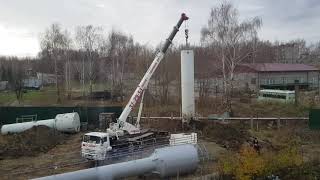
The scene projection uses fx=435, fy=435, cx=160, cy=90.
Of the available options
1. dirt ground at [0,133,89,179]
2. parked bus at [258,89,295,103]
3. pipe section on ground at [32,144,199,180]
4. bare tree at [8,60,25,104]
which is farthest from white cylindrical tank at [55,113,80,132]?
bare tree at [8,60,25,104]

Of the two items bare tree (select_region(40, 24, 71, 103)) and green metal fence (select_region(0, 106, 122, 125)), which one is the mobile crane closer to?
green metal fence (select_region(0, 106, 122, 125))

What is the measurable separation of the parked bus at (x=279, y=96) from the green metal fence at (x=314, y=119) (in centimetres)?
1264

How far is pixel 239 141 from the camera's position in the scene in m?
27.2

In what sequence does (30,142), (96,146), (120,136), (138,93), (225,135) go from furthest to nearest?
(225,135) < (30,142) < (138,93) < (120,136) < (96,146)

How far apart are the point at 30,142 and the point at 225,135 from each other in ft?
41.6

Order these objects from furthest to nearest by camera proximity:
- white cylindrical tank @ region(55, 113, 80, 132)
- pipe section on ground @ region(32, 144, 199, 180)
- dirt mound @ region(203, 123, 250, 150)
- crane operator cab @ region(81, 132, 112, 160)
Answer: white cylindrical tank @ region(55, 113, 80, 132) → dirt mound @ region(203, 123, 250, 150) → crane operator cab @ region(81, 132, 112, 160) → pipe section on ground @ region(32, 144, 199, 180)

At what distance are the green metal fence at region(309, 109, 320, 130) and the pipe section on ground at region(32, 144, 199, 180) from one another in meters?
15.8

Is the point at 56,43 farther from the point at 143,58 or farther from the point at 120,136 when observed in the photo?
the point at 120,136

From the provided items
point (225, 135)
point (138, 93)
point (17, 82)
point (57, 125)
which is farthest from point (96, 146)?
point (17, 82)

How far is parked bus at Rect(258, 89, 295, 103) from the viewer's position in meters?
46.0

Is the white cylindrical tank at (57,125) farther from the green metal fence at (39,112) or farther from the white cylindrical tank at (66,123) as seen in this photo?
the green metal fence at (39,112)

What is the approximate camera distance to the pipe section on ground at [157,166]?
54.4 ft

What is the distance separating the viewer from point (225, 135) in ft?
94.4

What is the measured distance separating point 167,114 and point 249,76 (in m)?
27.0
